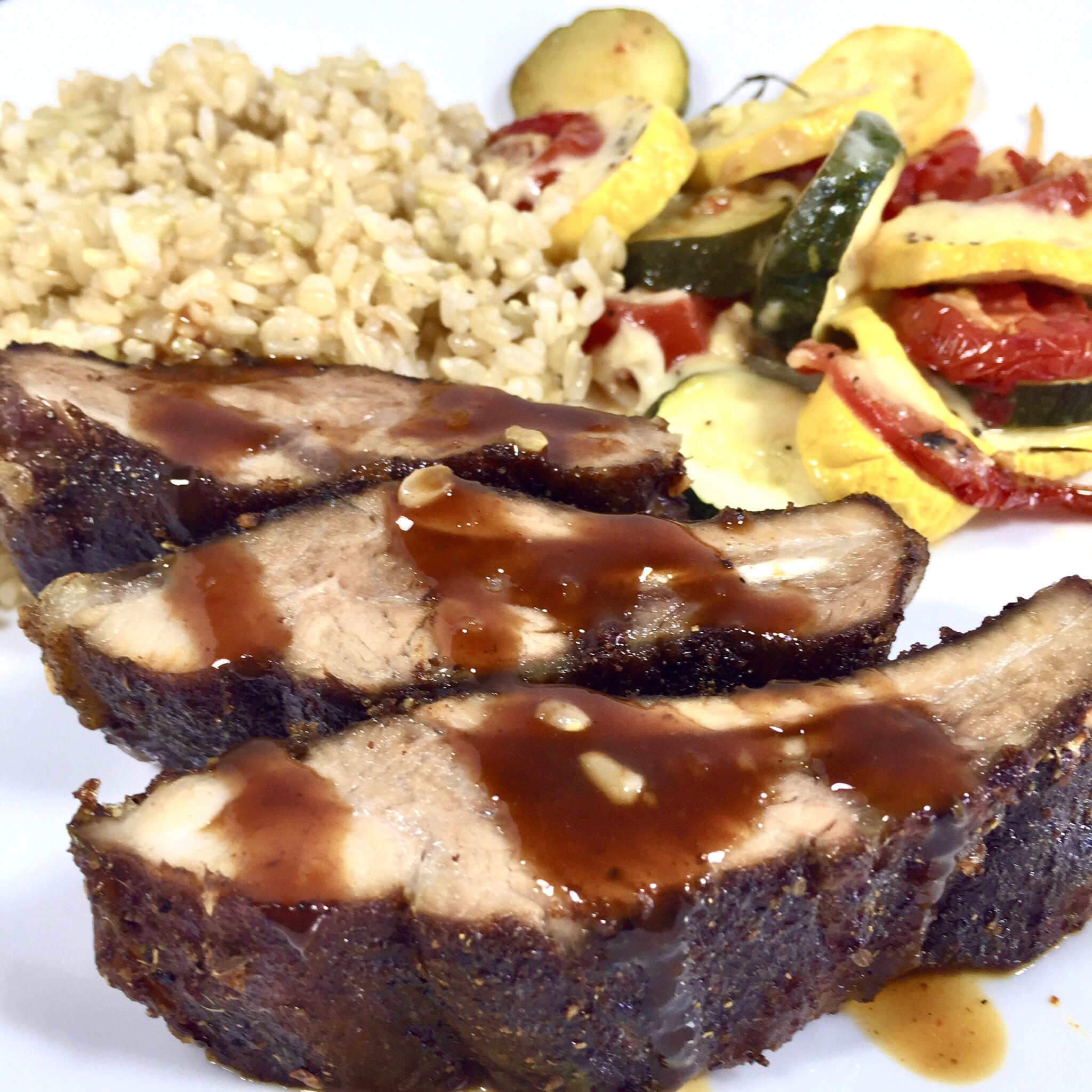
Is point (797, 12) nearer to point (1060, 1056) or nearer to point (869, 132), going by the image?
point (869, 132)


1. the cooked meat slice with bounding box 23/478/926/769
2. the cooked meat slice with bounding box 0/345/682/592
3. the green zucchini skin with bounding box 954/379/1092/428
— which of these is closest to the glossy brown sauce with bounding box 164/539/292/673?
the cooked meat slice with bounding box 23/478/926/769

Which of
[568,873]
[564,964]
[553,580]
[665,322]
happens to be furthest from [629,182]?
[564,964]

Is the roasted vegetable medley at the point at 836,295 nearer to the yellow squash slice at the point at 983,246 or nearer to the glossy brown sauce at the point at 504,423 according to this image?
the yellow squash slice at the point at 983,246

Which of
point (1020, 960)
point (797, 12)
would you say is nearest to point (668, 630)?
point (1020, 960)

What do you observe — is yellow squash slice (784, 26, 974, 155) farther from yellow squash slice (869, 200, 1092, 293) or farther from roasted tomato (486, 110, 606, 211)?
roasted tomato (486, 110, 606, 211)

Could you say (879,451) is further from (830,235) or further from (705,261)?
(705,261)
